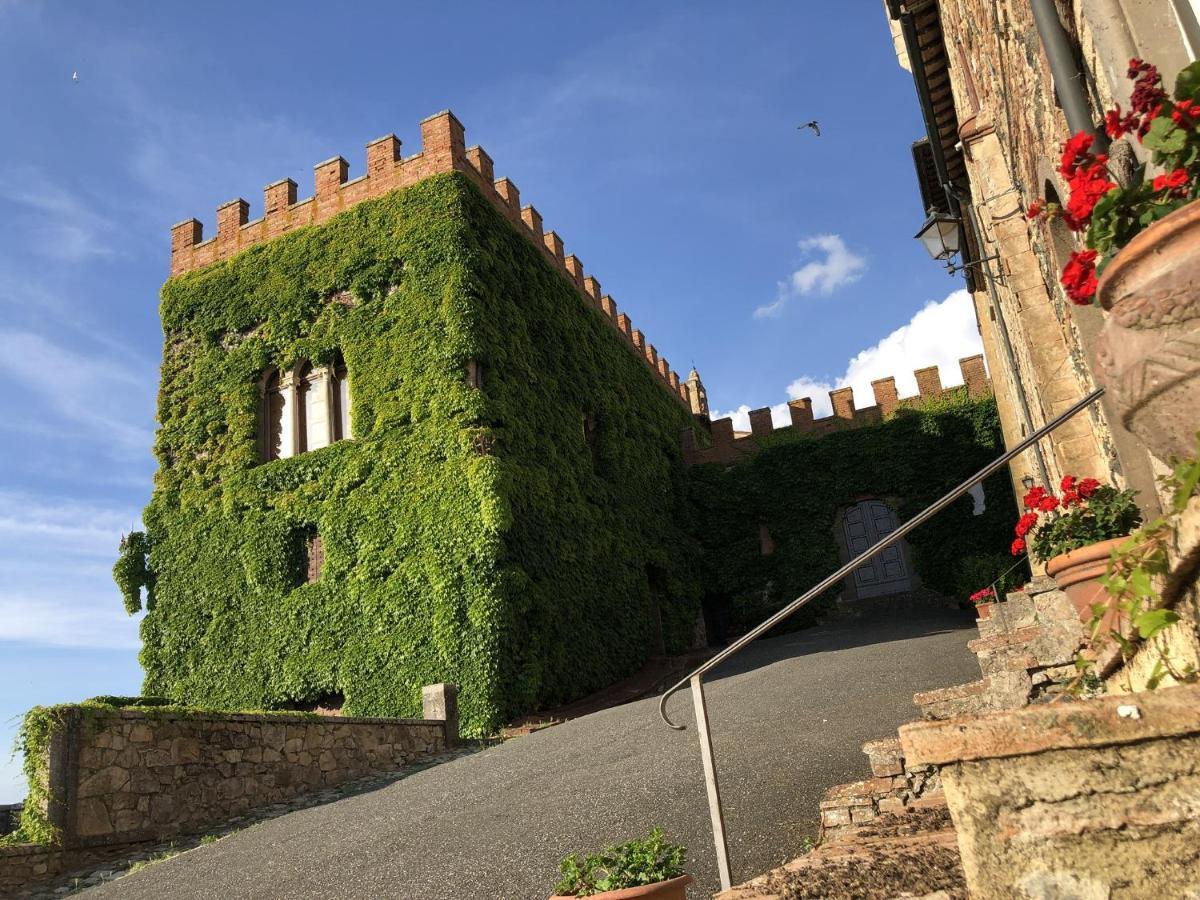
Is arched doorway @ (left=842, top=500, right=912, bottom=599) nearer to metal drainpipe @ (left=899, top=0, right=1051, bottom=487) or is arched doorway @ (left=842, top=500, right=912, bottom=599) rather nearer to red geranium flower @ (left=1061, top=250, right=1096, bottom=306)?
metal drainpipe @ (left=899, top=0, right=1051, bottom=487)

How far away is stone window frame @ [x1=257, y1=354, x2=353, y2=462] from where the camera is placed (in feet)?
51.5

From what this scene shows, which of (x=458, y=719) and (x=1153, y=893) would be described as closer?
(x=1153, y=893)

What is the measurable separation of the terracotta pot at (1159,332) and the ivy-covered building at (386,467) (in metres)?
11.5

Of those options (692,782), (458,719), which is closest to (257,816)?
(458,719)

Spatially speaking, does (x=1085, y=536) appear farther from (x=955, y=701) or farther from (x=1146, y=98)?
(x=1146, y=98)

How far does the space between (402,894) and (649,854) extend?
236cm

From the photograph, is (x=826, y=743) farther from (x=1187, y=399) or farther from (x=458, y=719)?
(x=458, y=719)

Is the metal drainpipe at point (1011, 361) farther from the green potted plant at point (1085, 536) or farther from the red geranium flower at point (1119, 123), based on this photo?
the red geranium flower at point (1119, 123)

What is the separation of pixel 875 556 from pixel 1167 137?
738 inches

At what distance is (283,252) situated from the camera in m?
16.8

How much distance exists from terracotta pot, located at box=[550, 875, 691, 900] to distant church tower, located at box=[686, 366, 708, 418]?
30.4 metres

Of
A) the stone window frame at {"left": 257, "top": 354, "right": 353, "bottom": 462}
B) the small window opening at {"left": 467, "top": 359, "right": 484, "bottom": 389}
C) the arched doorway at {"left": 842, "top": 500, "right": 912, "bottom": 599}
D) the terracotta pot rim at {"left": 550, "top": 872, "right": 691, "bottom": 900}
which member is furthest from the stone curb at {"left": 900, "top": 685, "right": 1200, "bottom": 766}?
the arched doorway at {"left": 842, "top": 500, "right": 912, "bottom": 599}

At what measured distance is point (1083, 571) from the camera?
388 cm

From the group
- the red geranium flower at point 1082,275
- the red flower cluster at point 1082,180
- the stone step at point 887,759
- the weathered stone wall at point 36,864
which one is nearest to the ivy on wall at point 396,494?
the weathered stone wall at point 36,864
